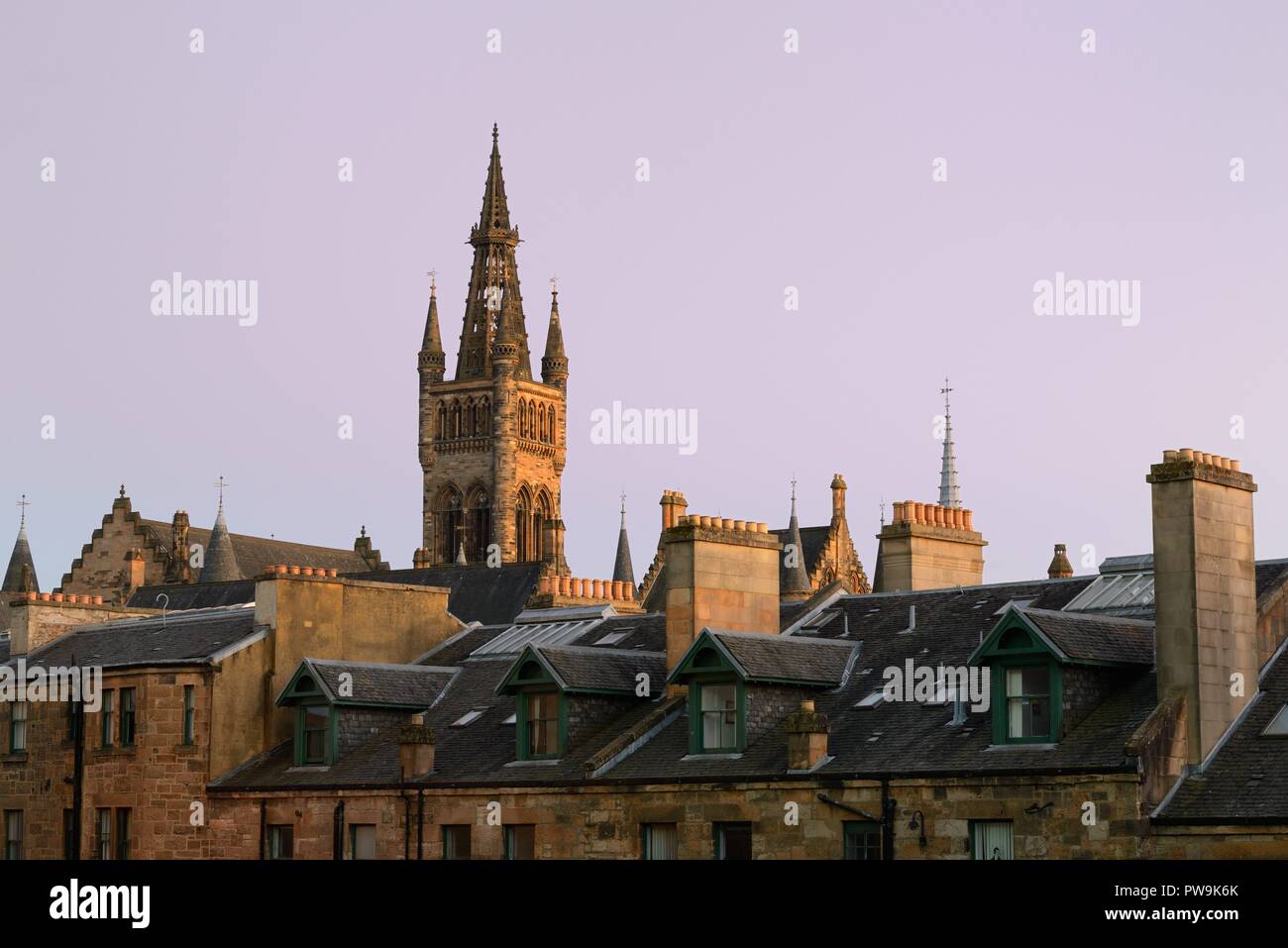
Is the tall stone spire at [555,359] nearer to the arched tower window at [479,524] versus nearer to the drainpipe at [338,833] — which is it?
the arched tower window at [479,524]

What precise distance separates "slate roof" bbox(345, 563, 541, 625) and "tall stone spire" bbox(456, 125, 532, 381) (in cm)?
4670

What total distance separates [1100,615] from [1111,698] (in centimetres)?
260

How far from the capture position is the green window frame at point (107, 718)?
45.3 m

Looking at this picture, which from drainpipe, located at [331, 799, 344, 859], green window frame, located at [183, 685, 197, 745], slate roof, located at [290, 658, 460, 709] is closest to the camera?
drainpipe, located at [331, 799, 344, 859]

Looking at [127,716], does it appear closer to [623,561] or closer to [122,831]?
[122,831]

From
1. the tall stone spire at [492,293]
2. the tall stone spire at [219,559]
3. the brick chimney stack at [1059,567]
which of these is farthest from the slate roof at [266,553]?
the brick chimney stack at [1059,567]

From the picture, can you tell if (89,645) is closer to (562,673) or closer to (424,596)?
(424,596)

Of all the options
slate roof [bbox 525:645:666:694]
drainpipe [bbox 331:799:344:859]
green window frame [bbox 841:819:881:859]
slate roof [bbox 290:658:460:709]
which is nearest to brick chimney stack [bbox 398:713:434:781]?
drainpipe [bbox 331:799:344:859]

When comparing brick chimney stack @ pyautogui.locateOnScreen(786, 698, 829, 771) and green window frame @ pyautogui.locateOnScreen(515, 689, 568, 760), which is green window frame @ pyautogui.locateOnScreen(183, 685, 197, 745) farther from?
brick chimney stack @ pyautogui.locateOnScreen(786, 698, 829, 771)

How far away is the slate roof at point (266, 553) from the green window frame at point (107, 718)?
280ft

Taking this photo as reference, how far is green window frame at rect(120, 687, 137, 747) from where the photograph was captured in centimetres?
4497

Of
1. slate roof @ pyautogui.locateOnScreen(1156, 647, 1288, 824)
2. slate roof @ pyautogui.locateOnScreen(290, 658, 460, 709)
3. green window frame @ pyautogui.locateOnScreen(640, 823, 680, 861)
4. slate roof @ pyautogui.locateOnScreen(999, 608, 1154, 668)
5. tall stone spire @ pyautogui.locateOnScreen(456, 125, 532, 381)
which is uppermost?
tall stone spire @ pyautogui.locateOnScreen(456, 125, 532, 381)
